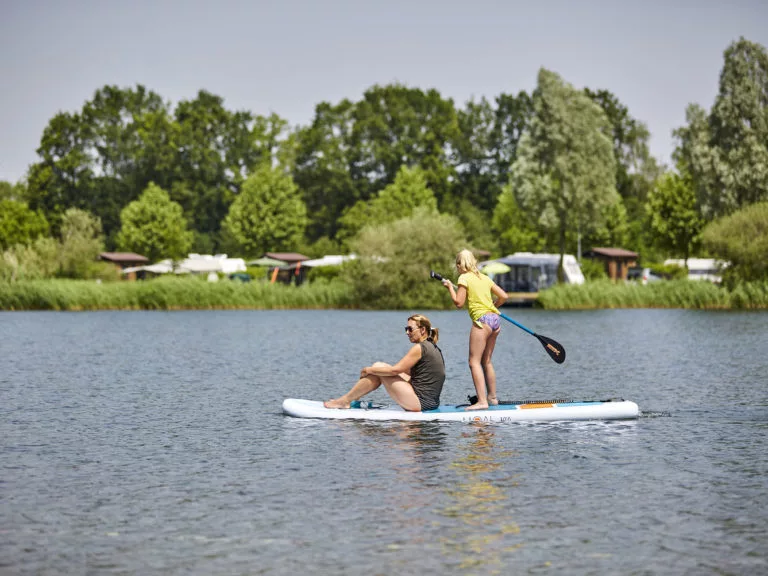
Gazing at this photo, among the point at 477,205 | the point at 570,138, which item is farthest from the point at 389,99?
the point at 570,138

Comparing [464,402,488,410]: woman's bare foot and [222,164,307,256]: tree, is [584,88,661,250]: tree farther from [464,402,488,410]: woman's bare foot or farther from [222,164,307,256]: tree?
[464,402,488,410]: woman's bare foot

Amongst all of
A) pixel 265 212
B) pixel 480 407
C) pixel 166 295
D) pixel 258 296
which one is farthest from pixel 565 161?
pixel 480 407

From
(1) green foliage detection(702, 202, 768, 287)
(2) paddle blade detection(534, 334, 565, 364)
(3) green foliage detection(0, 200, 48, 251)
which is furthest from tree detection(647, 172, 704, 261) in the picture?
(2) paddle blade detection(534, 334, 565, 364)

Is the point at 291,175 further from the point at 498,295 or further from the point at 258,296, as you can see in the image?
the point at 498,295

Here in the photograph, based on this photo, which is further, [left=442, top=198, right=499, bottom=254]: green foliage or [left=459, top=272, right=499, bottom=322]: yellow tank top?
[left=442, top=198, right=499, bottom=254]: green foliage

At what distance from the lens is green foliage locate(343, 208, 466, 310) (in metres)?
63.9

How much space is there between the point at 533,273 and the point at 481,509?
72.5m

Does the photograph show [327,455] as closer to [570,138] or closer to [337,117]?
[570,138]

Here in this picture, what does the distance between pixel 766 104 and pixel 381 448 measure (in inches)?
2596

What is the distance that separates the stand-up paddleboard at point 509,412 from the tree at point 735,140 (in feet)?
188

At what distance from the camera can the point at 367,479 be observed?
11844 mm

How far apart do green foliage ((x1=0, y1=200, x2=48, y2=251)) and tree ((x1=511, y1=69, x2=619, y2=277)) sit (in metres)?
44.1

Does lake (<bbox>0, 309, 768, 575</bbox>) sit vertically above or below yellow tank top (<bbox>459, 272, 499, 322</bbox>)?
below

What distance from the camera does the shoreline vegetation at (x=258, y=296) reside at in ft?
197
